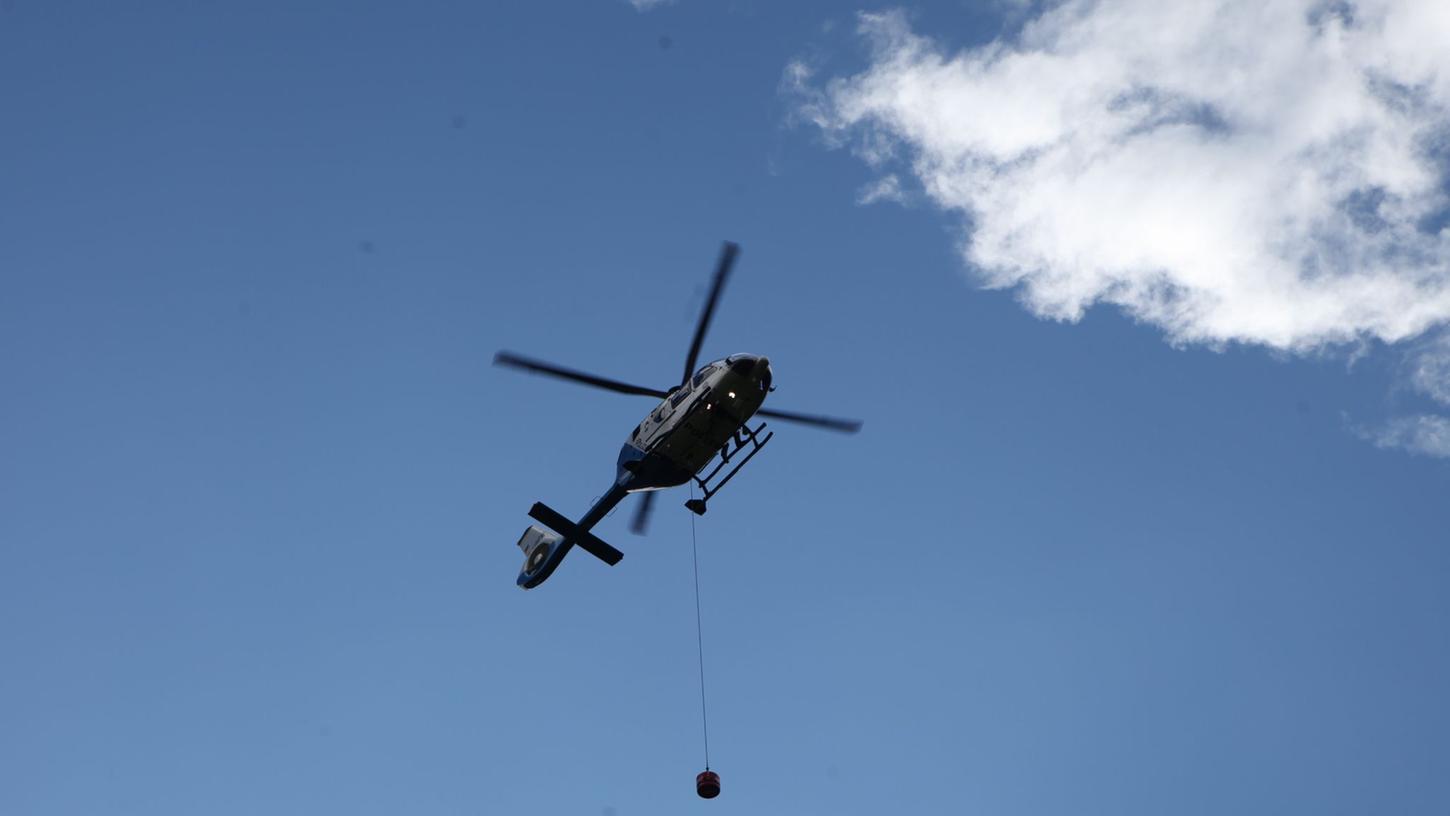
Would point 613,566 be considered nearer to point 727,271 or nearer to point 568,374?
point 568,374

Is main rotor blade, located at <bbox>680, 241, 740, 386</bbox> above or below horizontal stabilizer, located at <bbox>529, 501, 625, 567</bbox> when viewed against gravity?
above

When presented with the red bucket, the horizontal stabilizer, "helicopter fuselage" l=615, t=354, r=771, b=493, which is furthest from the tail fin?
the red bucket

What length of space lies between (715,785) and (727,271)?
39.9 ft

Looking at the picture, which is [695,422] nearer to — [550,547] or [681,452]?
[681,452]

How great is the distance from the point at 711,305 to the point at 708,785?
11.6 meters

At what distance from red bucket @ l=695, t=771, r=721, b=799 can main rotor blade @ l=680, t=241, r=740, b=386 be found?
9.95 metres

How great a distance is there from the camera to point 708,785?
28875 mm

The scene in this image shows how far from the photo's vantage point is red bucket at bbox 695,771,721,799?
2878cm

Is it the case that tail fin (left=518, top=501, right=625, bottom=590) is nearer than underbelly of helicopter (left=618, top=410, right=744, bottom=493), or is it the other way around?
underbelly of helicopter (left=618, top=410, right=744, bottom=493)

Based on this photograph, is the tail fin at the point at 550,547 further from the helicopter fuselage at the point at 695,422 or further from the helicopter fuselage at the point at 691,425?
the helicopter fuselage at the point at 695,422

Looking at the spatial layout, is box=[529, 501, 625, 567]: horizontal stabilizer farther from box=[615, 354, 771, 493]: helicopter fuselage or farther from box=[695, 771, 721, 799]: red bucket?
box=[695, 771, 721, 799]: red bucket

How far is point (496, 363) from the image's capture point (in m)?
31.3

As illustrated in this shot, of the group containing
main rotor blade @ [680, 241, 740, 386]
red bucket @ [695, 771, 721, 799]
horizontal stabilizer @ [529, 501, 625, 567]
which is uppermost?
main rotor blade @ [680, 241, 740, 386]

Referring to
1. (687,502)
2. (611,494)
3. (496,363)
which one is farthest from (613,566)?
(496,363)
